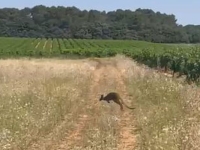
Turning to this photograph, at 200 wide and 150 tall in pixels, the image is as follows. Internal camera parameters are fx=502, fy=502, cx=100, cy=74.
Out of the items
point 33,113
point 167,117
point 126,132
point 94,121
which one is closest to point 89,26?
point 94,121

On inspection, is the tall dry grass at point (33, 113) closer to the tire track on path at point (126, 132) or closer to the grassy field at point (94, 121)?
the grassy field at point (94, 121)

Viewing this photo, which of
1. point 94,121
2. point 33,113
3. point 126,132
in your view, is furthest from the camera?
point 94,121

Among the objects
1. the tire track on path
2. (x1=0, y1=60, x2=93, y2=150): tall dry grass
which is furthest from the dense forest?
the tire track on path

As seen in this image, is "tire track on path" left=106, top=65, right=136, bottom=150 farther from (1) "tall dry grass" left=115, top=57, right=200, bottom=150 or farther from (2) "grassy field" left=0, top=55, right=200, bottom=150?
(1) "tall dry grass" left=115, top=57, right=200, bottom=150

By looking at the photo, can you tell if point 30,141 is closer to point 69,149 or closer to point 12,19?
point 69,149

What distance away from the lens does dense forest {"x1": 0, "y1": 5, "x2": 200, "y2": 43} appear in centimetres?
12694

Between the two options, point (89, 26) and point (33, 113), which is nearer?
point (33, 113)

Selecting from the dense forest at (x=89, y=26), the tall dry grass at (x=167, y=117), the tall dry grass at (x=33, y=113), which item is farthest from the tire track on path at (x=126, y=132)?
the dense forest at (x=89, y=26)

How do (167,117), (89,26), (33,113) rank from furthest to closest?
(89,26) → (33,113) → (167,117)

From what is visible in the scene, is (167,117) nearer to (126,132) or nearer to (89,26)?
(126,132)

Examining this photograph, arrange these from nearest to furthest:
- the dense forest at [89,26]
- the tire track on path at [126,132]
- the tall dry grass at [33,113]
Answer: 1. the tall dry grass at [33,113]
2. the tire track on path at [126,132]
3. the dense forest at [89,26]

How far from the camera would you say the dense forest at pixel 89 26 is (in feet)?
416

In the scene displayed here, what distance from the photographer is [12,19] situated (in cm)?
14300

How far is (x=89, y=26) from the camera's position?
13588 cm
